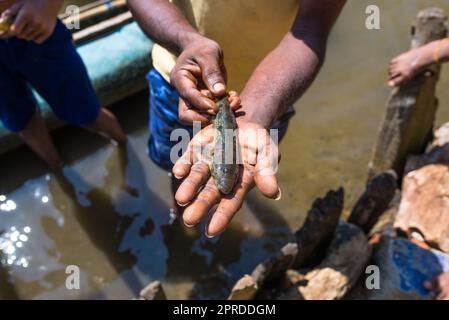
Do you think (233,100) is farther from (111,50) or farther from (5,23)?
(111,50)

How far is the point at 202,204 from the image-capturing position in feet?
7.41

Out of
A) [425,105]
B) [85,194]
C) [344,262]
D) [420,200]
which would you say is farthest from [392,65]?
[85,194]

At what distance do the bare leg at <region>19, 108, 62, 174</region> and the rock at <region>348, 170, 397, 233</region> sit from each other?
315 cm

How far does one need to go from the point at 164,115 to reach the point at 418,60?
2014 millimetres

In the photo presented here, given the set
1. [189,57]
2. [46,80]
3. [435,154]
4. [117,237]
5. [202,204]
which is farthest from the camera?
[117,237]

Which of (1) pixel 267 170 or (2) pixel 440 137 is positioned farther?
(2) pixel 440 137

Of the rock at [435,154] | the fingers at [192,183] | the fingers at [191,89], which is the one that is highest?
the fingers at [191,89]

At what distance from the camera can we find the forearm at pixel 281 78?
2.59 metres

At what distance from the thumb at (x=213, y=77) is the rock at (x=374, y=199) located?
5.60 ft

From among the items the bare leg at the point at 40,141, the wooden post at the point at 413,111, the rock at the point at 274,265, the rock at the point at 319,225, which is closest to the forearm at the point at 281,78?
the rock at the point at 319,225

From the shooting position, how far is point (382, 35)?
6441 millimetres

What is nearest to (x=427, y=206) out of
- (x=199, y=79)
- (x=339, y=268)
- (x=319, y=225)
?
(x=339, y=268)

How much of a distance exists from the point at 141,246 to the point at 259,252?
1.19 m

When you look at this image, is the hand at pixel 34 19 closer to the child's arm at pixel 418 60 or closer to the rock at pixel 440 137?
the child's arm at pixel 418 60
